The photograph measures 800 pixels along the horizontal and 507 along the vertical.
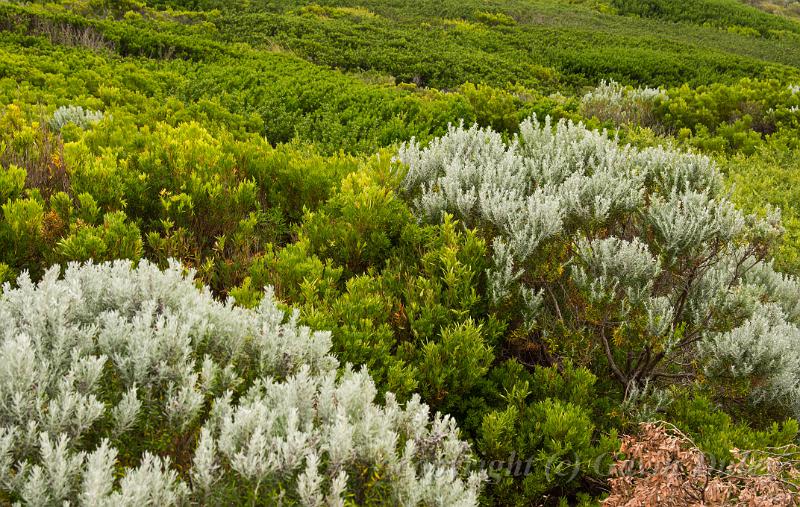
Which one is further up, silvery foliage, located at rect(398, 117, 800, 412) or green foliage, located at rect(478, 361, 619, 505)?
silvery foliage, located at rect(398, 117, 800, 412)

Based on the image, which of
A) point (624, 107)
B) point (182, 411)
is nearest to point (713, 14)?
point (624, 107)

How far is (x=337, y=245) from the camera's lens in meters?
4.13

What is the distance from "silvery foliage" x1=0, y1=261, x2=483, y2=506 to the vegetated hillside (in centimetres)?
1

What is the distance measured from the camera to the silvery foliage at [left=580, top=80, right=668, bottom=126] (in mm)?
11250

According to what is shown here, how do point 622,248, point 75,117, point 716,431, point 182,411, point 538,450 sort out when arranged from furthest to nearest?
point 75,117, point 622,248, point 716,431, point 538,450, point 182,411

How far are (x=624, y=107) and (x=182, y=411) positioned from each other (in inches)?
468

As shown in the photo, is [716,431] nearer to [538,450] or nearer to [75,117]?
[538,450]

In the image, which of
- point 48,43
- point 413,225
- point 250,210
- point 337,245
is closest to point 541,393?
point 413,225

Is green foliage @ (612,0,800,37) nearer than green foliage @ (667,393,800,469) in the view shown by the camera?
No

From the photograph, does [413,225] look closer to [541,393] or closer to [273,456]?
[541,393]

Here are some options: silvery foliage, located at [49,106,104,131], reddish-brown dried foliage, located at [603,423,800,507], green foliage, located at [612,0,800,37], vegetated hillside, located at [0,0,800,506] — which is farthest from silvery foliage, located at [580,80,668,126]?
green foliage, located at [612,0,800,37]

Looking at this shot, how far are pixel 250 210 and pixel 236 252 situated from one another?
769 millimetres

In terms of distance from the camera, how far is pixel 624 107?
11.7 meters

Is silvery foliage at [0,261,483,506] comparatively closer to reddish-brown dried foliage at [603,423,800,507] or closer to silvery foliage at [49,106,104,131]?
reddish-brown dried foliage at [603,423,800,507]
